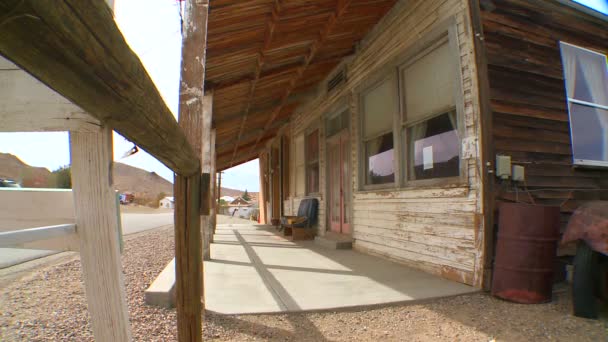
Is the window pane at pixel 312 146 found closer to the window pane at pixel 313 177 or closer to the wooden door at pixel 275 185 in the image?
the window pane at pixel 313 177

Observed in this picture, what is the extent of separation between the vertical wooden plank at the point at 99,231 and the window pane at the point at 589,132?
15.3 feet

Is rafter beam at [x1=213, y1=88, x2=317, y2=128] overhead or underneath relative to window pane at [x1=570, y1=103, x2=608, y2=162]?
overhead

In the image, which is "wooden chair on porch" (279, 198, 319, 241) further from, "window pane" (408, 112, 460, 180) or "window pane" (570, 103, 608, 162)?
"window pane" (570, 103, 608, 162)

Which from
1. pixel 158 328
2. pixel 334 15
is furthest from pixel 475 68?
pixel 158 328

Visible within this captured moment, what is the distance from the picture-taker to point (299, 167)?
31.8ft

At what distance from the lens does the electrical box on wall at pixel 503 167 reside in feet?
11.0

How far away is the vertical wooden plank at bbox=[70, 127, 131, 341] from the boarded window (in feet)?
26.9

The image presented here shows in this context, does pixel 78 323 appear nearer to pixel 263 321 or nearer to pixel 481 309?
pixel 263 321

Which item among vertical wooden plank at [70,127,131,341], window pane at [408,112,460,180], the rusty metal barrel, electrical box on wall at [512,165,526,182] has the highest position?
window pane at [408,112,460,180]

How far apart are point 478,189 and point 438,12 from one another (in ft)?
6.44

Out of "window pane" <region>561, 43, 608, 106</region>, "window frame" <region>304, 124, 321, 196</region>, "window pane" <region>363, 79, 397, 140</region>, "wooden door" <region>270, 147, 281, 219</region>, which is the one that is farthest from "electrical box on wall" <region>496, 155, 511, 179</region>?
"wooden door" <region>270, 147, 281, 219</region>

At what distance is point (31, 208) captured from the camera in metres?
0.94

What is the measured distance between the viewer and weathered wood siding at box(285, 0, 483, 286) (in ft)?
11.4

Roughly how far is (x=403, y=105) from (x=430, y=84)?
55cm
